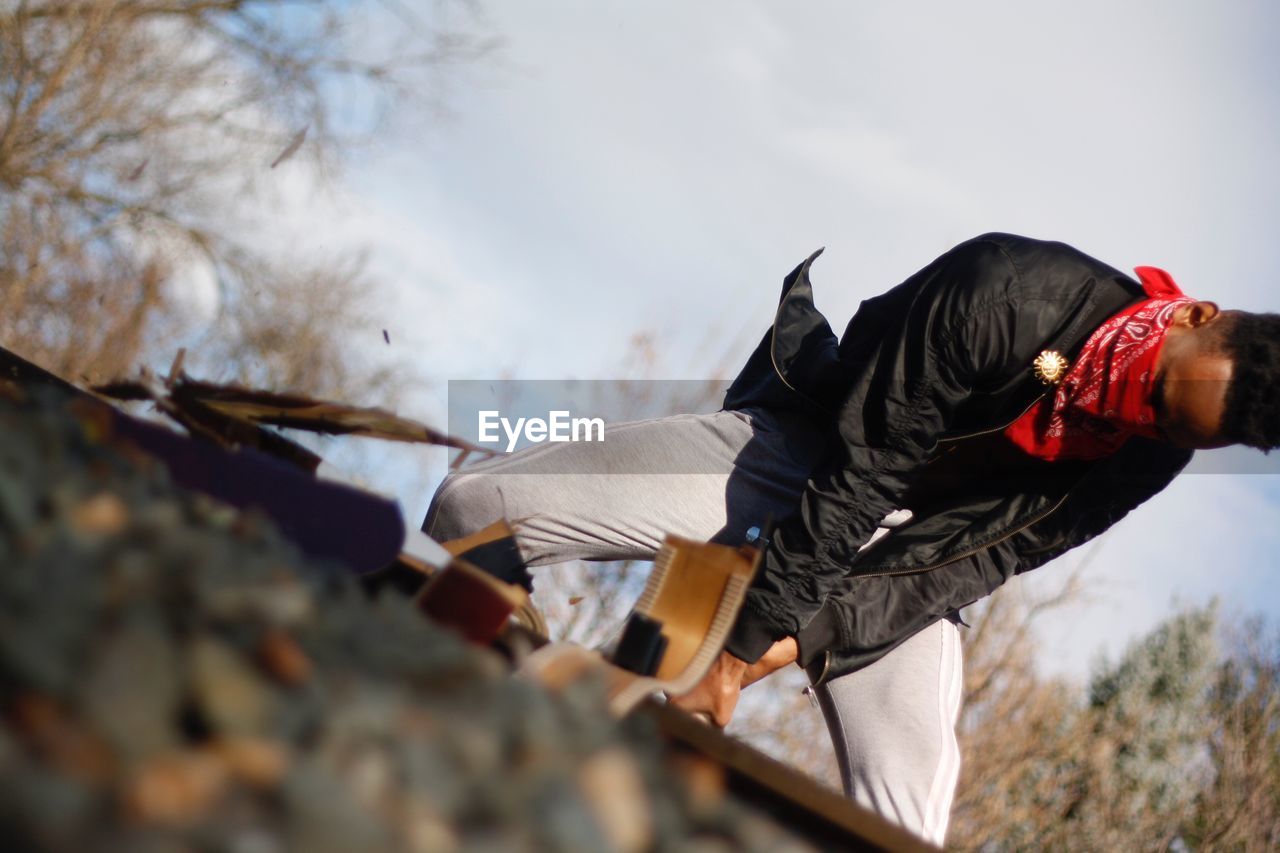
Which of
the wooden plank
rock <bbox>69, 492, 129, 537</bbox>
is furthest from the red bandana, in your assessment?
rock <bbox>69, 492, 129, 537</bbox>

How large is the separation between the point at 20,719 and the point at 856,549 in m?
1.99

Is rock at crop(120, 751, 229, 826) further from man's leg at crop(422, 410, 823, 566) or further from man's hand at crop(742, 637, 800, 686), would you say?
man's hand at crop(742, 637, 800, 686)

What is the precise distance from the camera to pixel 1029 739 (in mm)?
12711

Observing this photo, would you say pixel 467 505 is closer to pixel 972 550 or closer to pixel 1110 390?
pixel 972 550

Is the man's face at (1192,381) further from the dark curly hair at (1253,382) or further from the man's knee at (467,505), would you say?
the man's knee at (467,505)

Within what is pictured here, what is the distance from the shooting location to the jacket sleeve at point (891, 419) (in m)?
2.21

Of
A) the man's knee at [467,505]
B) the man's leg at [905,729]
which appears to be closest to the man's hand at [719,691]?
the man's leg at [905,729]

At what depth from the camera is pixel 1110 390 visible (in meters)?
2.22

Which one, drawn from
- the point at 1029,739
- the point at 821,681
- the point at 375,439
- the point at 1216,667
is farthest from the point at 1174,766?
the point at 375,439

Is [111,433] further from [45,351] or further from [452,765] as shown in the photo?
[45,351]

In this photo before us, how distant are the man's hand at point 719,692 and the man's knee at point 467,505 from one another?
0.54 meters

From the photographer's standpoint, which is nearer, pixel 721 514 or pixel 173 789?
pixel 173 789

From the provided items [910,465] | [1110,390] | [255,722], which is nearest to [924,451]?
[910,465]

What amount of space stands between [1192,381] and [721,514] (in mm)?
980
